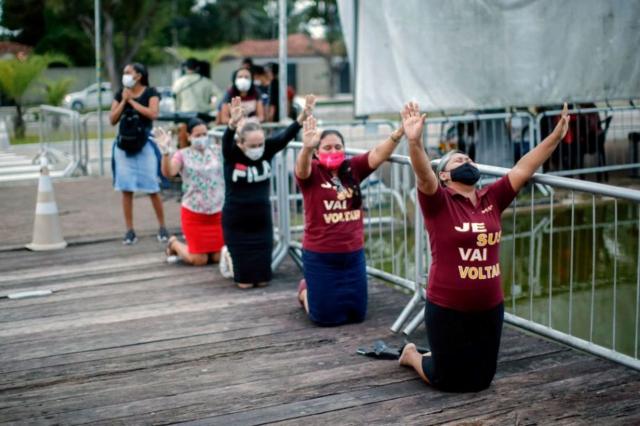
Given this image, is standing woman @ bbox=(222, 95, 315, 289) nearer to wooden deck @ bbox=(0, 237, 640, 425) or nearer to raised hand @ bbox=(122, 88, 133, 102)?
wooden deck @ bbox=(0, 237, 640, 425)

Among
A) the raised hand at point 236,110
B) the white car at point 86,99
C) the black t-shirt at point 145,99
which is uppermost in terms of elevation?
the white car at point 86,99

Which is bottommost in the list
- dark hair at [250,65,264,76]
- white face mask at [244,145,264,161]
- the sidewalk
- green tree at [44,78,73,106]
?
the sidewalk

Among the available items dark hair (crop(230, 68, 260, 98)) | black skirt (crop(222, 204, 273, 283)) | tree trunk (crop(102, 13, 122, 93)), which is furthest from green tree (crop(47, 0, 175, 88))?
black skirt (crop(222, 204, 273, 283))

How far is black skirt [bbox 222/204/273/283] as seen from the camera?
8.11 m

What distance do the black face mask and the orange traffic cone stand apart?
6.14 meters

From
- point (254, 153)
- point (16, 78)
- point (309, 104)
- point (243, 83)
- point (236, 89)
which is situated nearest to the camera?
point (309, 104)

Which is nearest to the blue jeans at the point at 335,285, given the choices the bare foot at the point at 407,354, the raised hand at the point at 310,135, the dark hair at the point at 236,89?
the raised hand at the point at 310,135

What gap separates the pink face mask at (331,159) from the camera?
22.3 ft

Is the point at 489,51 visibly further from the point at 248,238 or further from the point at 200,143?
the point at 248,238

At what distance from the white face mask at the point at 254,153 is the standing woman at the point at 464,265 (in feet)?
8.68

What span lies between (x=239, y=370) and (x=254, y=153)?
94.1 inches

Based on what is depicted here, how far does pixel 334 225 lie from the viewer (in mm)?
6852

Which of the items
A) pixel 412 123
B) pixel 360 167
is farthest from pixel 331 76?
pixel 412 123

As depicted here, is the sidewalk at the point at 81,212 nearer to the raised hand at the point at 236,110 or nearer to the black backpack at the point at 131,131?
the black backpack at the point at 131,131
